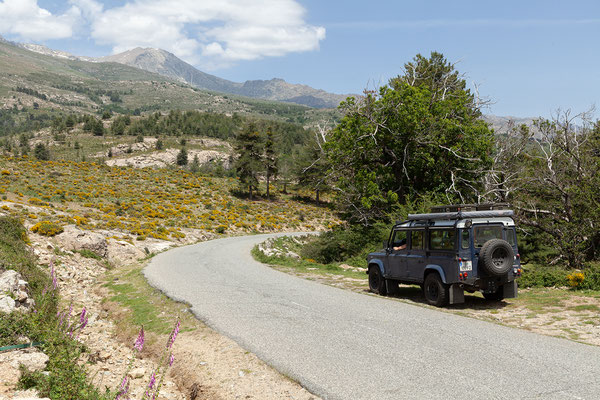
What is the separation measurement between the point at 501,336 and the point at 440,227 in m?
3.59

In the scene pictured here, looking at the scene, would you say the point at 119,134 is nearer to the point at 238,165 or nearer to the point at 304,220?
the point at 238,165

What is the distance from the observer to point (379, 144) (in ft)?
78.9

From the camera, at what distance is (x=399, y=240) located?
1259 cm

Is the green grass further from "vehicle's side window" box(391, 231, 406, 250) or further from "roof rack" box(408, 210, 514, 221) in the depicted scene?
"roof rack" box(408, 210, 514, 221)

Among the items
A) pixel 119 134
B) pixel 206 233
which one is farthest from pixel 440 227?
pixel 119 134

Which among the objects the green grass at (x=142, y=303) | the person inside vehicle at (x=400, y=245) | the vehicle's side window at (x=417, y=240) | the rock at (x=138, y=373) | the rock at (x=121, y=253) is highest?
the vehicle's side window at (x=417, y=240)

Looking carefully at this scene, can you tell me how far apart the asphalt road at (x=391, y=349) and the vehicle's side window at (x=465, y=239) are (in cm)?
181

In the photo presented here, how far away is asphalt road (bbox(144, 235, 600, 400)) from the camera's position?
5281mm

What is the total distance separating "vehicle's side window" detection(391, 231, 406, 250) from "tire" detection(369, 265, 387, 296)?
1.09 metres

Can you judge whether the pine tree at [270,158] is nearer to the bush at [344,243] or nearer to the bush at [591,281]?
the bush at [344,243]

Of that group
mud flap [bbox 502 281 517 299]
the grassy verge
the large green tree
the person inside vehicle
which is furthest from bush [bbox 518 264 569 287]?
the grassy verge

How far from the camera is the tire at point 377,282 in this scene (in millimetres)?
12797

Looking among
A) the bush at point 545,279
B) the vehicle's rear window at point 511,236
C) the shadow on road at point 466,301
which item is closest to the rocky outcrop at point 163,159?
the shadow on road at point 466,301

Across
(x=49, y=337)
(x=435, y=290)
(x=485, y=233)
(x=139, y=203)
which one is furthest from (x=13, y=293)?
(x=139, y=203)
